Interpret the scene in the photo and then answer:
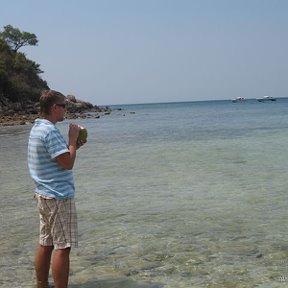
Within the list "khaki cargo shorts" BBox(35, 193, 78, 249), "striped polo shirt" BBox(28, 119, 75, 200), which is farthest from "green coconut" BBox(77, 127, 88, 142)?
"khaki cargo shorts" BBox(35, 193, 78, 249)

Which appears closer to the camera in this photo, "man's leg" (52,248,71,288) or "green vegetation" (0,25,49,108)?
"man's leg" (52,248,71,288)

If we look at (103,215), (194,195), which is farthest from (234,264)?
(194,195)

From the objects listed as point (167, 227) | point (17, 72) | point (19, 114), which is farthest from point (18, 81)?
point (167, 227)

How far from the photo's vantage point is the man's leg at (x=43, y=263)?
5.27m

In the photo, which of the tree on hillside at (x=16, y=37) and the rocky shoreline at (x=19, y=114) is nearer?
the rocky shoreline at (x=19, y=114)

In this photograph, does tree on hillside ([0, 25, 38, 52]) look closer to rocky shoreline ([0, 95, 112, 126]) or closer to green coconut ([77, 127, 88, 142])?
rocky shoreline ([0, 95, 112, 126])

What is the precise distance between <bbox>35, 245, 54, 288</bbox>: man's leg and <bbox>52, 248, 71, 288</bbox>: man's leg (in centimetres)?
36

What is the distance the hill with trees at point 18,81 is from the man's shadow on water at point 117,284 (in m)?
54.5

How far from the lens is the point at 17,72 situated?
8569cm

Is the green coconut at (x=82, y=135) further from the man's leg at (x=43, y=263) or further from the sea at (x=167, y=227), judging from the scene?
the sea at (x=167, y=227)

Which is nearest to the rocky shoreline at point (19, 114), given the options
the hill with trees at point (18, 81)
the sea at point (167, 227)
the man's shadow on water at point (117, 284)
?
the hill with trees at point (18, 81)

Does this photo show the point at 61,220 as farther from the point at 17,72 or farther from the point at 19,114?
the point at 17,72

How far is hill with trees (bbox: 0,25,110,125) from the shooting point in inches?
2756

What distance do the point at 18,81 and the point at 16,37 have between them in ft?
59.3
